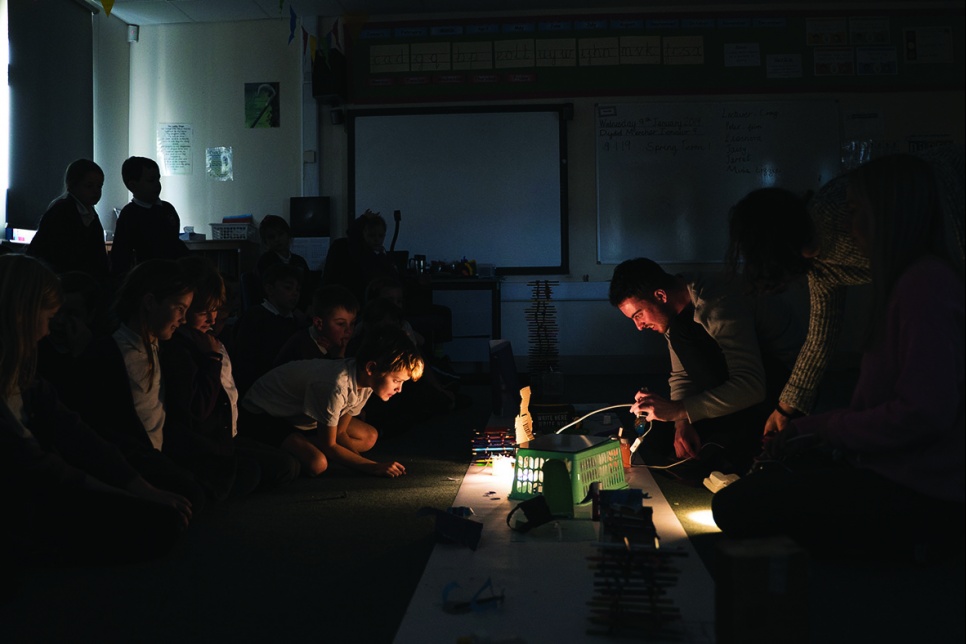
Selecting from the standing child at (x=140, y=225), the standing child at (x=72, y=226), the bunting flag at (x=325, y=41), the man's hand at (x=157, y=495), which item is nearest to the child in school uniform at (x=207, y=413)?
the man's hand at (x=157, y=495)

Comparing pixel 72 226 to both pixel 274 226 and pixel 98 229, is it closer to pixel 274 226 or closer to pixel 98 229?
pixel 98 229

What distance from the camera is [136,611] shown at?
152 cm

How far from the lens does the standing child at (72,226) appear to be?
11.8 ft

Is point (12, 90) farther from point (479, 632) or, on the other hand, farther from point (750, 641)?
point (750, 641)

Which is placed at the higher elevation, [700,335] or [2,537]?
[700,335]

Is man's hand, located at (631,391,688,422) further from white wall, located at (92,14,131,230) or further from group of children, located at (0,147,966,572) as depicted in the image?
white wall, located at (92,14,131,230)

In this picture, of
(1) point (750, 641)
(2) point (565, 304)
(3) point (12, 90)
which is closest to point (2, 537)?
(1) point (750, 641)

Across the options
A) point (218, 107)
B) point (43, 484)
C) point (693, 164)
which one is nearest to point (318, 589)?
point (43, 484)

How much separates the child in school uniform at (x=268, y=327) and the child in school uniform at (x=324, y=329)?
236mm

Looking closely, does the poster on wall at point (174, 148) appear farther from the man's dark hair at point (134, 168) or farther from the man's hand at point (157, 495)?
the man's hand at point (157, 495)

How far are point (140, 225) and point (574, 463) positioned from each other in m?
2.81

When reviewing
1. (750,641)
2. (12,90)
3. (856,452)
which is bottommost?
(750,641)

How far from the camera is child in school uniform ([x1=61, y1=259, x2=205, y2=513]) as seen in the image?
2098 mm

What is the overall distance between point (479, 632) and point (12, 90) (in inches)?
180
